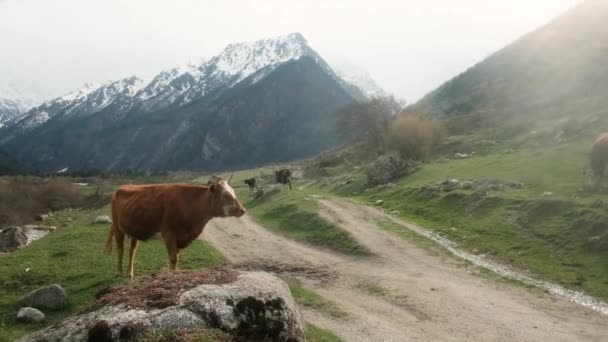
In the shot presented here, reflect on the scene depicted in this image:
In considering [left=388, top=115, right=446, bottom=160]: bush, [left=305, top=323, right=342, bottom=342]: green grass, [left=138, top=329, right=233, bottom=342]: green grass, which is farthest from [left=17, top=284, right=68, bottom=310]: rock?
[left=388, top=115, right=446, bottom=160]: bush

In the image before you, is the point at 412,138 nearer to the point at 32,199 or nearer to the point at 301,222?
the point at 301,222

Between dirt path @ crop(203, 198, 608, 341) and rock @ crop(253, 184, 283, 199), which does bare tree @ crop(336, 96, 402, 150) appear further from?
dirt path @ crop(203, 198, 608, 341)

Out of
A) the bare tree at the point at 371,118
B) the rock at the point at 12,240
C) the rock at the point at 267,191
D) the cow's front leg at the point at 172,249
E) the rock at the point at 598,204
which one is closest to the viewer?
the cow's front leg at the point at 172,249

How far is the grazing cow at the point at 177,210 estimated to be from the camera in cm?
1512

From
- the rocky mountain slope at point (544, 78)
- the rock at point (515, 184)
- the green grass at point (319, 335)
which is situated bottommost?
the green grass at point (319, 335)

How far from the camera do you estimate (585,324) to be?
18062 millimetres

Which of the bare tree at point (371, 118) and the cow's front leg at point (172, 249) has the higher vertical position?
the bare tree at point (371, 118)

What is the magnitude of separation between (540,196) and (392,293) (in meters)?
19.2

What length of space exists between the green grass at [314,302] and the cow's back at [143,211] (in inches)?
256

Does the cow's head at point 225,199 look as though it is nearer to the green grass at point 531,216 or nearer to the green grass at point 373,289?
the green grass at point 373,289

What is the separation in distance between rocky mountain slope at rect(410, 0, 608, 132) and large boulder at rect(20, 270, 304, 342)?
8253cm

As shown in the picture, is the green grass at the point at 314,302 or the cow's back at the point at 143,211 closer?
the cow's back at the point at 143,211

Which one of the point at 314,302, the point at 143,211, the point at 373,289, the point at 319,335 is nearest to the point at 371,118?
the point at 373,289

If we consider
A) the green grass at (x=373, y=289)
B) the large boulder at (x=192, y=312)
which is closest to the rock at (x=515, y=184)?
the green grass at (x=373, y=289)
